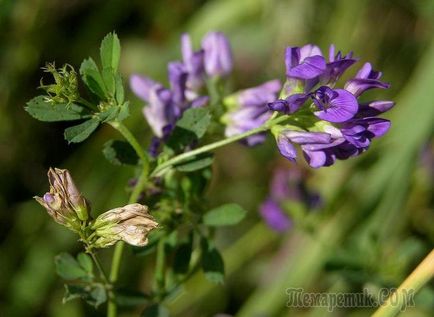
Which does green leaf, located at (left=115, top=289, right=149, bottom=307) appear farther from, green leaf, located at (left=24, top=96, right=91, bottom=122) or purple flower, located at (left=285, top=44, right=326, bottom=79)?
purple flower, located at (left=285, top=44, right=326, bottom=79)

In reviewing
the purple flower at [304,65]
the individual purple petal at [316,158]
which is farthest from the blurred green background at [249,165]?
the purple flower at [304,65]

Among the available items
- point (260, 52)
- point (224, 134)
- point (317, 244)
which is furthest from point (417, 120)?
point (224, 134)

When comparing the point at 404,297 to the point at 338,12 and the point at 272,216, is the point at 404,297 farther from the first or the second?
the point at 338,12

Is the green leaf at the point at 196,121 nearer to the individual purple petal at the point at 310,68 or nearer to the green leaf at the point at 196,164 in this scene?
the green leaf at the point at 196,164

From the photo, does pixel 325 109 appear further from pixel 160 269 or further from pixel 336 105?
pixel 160 269

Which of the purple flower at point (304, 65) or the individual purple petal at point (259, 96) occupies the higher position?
the purple flower at point (304, 65)
